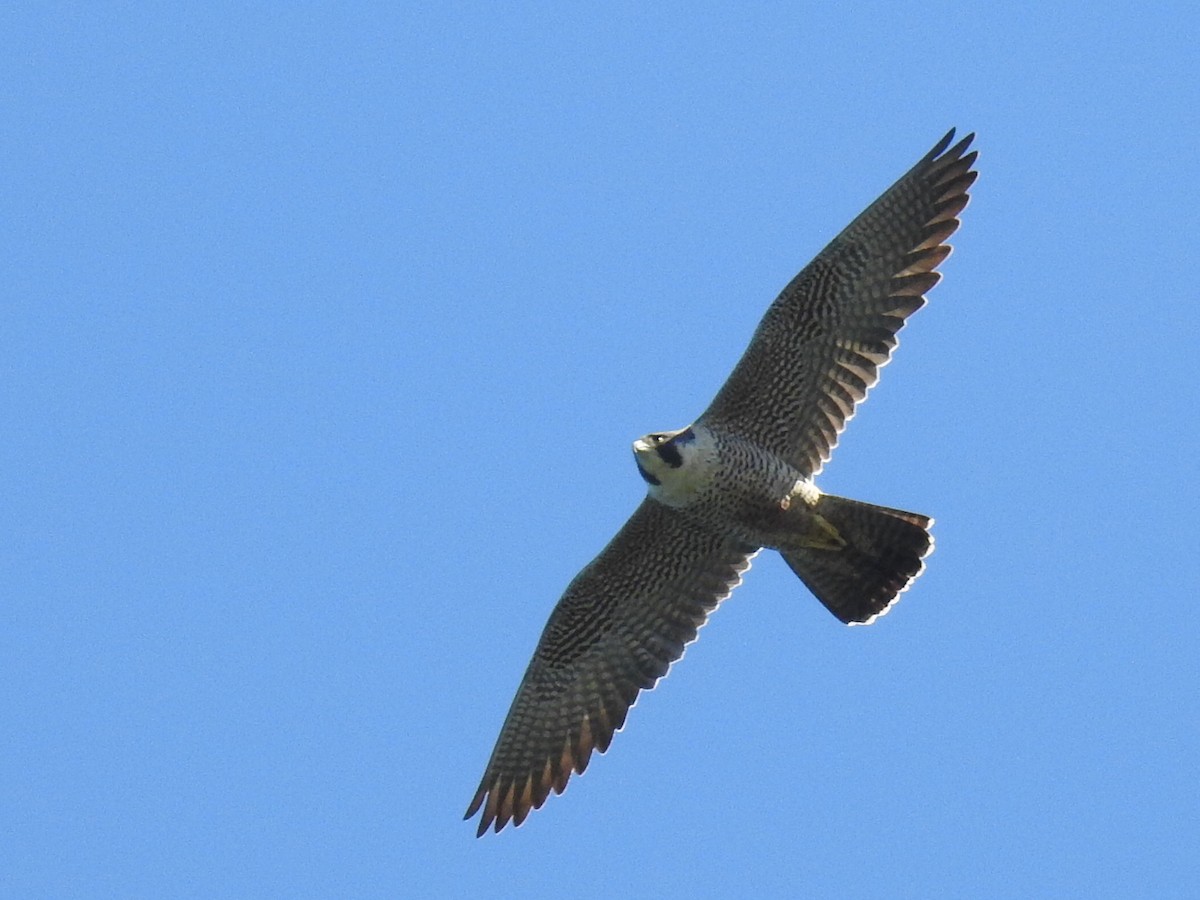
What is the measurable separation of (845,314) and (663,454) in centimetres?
144

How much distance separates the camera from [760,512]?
1309 centimetres

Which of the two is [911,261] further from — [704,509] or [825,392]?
[704,509]

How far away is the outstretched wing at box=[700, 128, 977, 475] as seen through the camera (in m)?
13.1

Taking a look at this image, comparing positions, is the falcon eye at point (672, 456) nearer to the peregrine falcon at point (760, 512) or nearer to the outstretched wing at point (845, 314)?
the peregrine falcon at point (760, 512)

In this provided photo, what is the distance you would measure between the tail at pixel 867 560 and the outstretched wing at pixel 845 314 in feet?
1.97

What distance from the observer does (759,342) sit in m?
13.1

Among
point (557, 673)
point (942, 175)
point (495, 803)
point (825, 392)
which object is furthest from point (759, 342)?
point (495, 803)

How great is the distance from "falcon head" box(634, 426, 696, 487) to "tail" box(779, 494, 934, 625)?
3.39ft

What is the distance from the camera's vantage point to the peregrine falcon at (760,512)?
43.0 feet

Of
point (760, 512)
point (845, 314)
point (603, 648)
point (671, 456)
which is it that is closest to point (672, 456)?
point (671, 456)

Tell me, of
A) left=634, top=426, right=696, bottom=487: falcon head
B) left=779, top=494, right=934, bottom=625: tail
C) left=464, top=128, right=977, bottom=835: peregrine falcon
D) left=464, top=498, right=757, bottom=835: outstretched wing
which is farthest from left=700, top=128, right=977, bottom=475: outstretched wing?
left=464, top=498, right=757, bottom=835: outstretched wing

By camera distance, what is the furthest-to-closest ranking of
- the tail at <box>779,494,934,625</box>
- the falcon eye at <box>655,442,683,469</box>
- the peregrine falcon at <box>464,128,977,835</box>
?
the tail at <box>779,494,934,625</box>, the peregrine falcon at <box>464,128,977,835</box>, the falcon eye at <box>655,442,683,469</box>

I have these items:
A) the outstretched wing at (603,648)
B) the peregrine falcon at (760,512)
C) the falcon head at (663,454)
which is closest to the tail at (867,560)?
the peregrine falcon at (760,512)

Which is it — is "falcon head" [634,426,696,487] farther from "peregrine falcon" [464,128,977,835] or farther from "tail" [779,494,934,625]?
"tail" [779,494,934,625]
